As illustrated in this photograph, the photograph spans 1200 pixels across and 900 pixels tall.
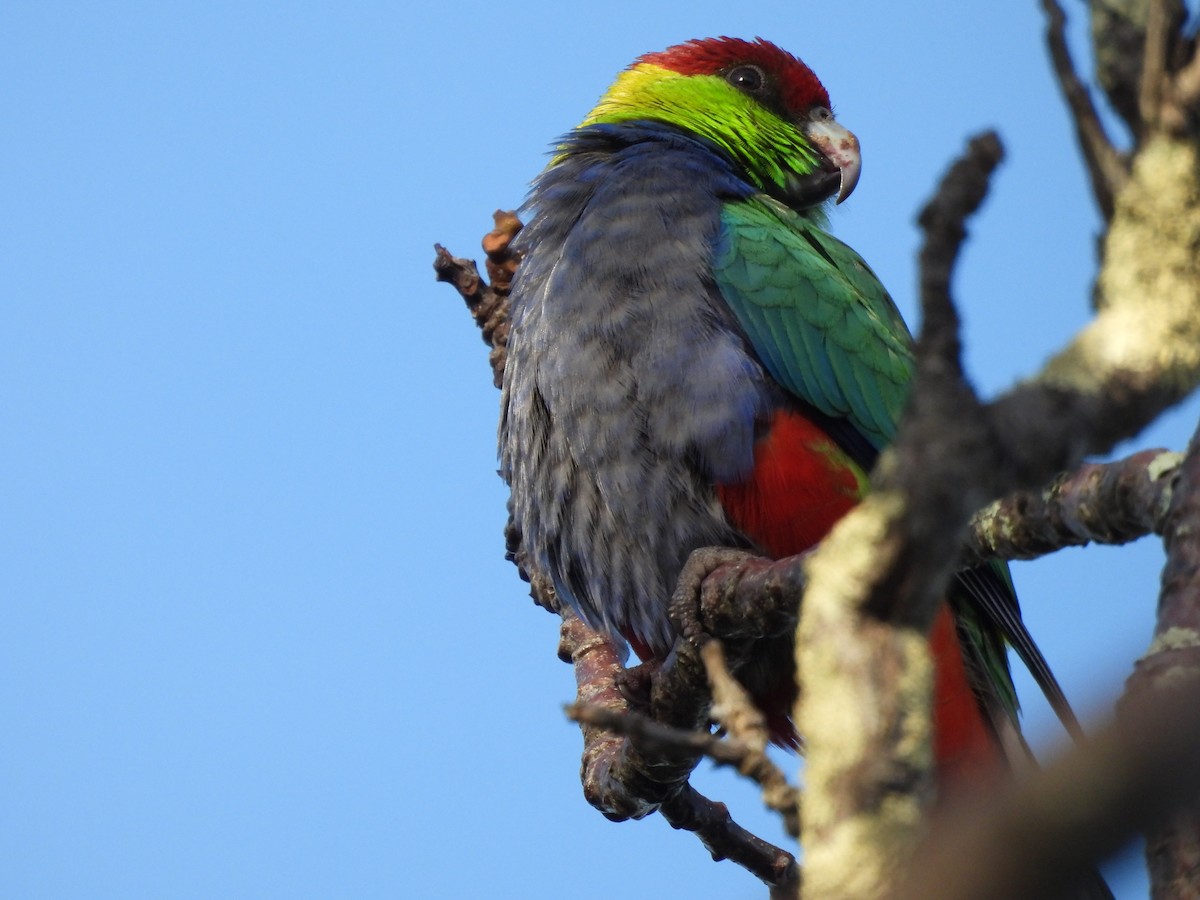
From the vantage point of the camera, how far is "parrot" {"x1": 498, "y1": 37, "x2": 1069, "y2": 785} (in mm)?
4184

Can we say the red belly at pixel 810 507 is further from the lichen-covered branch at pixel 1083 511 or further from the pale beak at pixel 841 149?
the pale beak at pixel 841 149

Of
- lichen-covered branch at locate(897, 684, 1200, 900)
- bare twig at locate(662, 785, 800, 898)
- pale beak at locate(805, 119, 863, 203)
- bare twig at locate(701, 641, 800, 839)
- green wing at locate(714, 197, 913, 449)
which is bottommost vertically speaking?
lichen-covered branch at locate(897, 684, 1200, 900)

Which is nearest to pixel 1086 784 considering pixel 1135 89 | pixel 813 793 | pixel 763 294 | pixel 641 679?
pixel 813 793

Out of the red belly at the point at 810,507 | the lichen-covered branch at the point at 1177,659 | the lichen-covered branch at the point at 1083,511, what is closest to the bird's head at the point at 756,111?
the red belly at the point at 810,507

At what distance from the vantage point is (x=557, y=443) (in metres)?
4.48

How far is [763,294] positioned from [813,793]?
2.90 m

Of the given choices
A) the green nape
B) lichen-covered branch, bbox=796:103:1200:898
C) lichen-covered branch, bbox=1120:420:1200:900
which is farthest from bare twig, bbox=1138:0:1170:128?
the green nape

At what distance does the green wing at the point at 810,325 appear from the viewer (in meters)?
4.36

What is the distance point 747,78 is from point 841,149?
524 mm

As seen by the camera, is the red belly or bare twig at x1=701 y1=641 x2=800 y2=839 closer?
bare twig at x1=701 y1=641 x2=800 y2=839

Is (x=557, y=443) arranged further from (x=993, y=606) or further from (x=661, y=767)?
(x=993, y=606)

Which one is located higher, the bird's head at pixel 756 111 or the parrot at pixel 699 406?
the bird's head at pixel 756 111

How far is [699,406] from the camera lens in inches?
163

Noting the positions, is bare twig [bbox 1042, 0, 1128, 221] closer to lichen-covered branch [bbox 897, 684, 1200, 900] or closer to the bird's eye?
lichen-covered branch [bbox 897, 684, 1200, 900]
